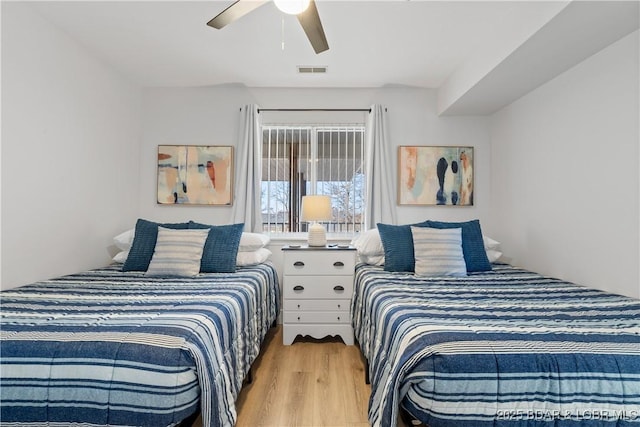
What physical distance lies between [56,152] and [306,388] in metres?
2.32

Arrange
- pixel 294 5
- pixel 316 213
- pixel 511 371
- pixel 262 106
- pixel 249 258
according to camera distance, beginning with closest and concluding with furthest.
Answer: pixel 511 371
pixel 294 5
pixel 249 258
pixel 316 213
pixel 262 106

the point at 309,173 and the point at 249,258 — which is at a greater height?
the point at 309,173

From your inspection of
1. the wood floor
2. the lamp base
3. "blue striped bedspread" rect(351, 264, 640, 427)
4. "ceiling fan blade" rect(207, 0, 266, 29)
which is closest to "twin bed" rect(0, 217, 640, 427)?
"blue striped bedspread" rect(351, 264, 640, 427)

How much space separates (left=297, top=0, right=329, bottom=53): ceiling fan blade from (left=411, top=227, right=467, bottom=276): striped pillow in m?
1.49

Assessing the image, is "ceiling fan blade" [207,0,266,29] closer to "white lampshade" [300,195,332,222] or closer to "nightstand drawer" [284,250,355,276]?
"white lampshade" [300,195,332,222]

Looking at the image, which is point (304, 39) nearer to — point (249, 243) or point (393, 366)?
point (249, 243)

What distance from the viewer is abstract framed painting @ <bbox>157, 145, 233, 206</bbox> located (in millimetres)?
3475

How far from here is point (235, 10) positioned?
1682mm

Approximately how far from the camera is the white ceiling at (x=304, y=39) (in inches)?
84.0

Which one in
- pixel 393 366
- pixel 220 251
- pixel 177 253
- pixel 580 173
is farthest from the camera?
pixel 220 251

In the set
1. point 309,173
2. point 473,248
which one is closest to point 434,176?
point 473,248

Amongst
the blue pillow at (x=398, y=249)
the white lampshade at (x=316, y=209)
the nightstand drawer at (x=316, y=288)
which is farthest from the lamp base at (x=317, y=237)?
the blue pillow at (x=398, y=249)

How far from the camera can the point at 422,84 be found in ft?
11.1

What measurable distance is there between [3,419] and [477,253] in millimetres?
2757
